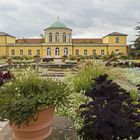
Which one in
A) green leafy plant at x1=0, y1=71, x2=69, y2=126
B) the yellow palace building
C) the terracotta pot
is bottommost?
the terracotta pot

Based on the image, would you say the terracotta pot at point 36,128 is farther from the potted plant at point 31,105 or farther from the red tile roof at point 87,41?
the red tile roof at point 87,41

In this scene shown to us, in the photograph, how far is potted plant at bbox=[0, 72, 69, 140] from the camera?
2875mm

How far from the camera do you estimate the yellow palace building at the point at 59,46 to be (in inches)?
2101

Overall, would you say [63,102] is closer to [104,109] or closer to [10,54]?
[104,109]

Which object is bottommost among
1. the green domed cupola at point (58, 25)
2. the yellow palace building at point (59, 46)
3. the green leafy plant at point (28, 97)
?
the green leafy plant at point (28, 97)

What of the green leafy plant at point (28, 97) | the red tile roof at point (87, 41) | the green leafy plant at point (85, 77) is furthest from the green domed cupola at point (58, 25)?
the green leafy plant at point (28, 97)

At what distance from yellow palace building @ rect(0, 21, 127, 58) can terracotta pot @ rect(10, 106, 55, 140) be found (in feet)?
164

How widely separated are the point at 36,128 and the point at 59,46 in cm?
5146

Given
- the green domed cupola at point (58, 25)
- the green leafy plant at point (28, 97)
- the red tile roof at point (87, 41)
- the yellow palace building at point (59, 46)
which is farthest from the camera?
the green domed cupola at point (58, 25)

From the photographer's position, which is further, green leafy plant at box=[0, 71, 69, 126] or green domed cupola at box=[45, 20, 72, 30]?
green domed cupola at box=[45, 20, 72, 30]

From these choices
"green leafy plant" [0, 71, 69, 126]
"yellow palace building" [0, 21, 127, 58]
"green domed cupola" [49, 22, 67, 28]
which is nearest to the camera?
"green leafy plant" [0, 71, 69, 126]

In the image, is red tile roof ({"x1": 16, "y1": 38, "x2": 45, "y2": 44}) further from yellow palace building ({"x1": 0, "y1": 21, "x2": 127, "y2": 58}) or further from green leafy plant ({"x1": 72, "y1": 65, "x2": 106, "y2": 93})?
green leafy plant ({"x1": 72, "y1": 65, "x2": 106, "y2": 93})

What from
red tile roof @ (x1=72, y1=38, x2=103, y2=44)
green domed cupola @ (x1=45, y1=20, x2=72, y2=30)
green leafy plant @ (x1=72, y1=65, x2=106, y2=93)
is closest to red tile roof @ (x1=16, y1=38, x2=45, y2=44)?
green domed cupola @ (x1=45, y1=20, x2=72, y2=30)

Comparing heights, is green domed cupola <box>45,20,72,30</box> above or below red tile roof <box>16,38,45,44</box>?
above
